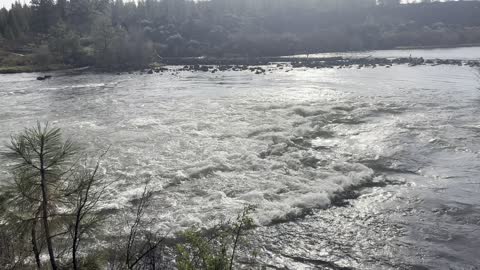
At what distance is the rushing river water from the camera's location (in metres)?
8.93

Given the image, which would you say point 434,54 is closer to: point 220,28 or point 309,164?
point 220,28

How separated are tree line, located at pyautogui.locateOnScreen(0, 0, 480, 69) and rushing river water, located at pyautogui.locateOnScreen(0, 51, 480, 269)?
44581 millimetres

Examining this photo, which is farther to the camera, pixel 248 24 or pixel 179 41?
pixel 248 24

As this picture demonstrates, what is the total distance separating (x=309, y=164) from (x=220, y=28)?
107 m

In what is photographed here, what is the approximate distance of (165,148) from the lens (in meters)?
16.7

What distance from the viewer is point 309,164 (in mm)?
14273

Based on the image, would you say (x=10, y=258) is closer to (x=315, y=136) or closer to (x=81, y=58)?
(x=315, y=136)

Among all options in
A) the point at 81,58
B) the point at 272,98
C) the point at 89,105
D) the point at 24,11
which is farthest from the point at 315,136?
the point at 24,11

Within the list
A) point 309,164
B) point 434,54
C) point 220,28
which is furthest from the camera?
point 220,28

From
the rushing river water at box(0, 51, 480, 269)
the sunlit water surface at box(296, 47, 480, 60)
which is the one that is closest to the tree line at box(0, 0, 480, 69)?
the sunlit water surface at box(296, 47, 480, 60)

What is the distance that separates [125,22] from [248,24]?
139 feet

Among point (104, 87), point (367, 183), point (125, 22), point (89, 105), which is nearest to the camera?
point (367, 183)

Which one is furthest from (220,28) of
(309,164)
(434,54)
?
(309,164)

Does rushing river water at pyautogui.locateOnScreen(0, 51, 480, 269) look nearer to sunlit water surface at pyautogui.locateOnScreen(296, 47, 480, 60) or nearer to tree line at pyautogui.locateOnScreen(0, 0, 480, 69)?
sunlit water surface at pyautogui.locateOnScreen(296, 47, 480, 60)
